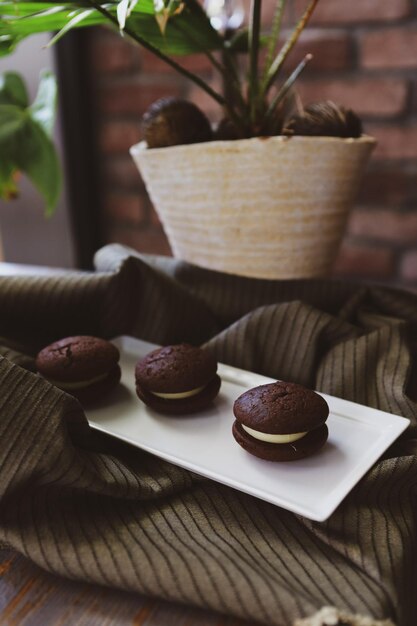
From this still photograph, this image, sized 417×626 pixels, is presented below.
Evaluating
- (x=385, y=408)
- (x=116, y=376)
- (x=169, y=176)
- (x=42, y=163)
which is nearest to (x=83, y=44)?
(x=42, y=163)

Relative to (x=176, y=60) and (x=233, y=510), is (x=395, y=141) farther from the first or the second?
(x=233, y=510)

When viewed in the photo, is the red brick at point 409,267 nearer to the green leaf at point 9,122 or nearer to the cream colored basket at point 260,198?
the cream colored basket at point 260,198

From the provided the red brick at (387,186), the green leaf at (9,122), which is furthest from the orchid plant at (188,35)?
the red brick at (387,186)

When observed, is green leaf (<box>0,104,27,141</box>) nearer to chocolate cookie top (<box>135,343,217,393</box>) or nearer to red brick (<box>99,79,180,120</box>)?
red brick (<box>99,79,180,120</box>)

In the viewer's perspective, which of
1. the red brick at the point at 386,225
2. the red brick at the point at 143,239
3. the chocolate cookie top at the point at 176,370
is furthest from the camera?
the red brick at the point at 143,239

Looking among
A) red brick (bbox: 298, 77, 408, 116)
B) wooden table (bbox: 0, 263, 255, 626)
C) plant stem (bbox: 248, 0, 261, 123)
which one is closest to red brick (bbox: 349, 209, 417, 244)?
red brick (bbox: 298, 77, 408, 116)

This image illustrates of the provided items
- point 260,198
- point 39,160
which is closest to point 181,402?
point 260,198

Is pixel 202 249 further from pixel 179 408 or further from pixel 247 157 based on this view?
pixel 179 408
